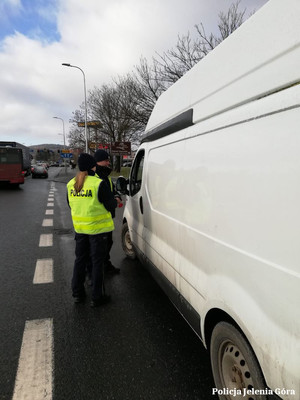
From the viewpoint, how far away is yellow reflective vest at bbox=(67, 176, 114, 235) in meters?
3.30

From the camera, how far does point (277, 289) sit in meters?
1.34

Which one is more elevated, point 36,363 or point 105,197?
point 105,197

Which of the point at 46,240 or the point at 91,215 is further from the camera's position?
the point at 46,240

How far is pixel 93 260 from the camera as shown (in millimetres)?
3439

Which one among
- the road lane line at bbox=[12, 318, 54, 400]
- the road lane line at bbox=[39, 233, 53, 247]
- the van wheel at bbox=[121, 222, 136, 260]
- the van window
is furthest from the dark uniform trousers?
the road lane line at bbox=[39, 233, 53, 247]

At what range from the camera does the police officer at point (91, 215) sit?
10.9 ft

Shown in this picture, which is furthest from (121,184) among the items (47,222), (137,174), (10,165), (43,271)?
(10,165)

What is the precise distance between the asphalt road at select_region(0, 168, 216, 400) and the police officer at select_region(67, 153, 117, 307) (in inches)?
12.0

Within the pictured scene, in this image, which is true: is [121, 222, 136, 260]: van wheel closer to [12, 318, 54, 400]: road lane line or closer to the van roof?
[12, 318, 54, 400]: road lane line

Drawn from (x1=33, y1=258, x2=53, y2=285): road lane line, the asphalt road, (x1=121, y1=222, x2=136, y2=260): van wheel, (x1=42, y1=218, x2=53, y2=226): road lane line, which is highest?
(x1=121, y1=222, x2=136, y2=260): van wheel

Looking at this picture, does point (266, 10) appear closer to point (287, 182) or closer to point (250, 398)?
point (287, 182)

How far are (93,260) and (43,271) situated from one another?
1.49 m

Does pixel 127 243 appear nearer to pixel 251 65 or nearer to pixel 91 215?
pixel 91 215

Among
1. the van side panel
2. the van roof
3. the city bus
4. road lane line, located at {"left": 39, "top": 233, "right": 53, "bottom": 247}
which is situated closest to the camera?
the van side panel
